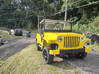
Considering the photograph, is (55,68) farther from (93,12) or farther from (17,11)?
(17,11)

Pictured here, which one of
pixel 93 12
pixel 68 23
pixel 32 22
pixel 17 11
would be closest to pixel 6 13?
pixel 17 11

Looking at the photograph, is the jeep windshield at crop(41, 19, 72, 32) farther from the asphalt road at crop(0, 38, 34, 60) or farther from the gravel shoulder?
the asphalt road at crop(0, 38, 34, 60)

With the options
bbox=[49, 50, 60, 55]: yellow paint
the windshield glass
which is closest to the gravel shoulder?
bbox=[49, 50, 60, 55]: yellow paint

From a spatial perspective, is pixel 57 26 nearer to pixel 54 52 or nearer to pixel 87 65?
pixel 54 52

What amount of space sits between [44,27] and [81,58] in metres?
2.76

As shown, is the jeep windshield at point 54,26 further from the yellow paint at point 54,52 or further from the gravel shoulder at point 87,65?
the gravel shoulder at point 87,65

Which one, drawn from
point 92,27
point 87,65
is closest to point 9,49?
point 87,65

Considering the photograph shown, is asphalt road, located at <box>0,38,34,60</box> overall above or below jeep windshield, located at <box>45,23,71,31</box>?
below

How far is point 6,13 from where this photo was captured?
55562mm

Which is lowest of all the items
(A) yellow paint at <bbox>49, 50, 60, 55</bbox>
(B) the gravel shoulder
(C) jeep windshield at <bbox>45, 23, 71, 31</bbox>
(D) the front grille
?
(B) the gravel shoulder

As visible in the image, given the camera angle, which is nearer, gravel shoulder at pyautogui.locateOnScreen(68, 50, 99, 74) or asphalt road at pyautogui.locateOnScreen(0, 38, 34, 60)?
gravel shoulder at pyautogui.locateOnScreen(68, 50, 99, 74)

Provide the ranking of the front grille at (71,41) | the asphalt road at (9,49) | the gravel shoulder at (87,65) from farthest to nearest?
the asphalt road at (9,49)
the front grille at (71,41)
the gravel shoulder at (87,65)

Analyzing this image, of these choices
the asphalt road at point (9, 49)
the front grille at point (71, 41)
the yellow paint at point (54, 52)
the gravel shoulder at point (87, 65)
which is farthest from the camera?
the asphalt road at point (9, 49)

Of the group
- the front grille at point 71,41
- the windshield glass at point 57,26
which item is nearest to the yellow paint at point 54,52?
the front grille at point 71,41
